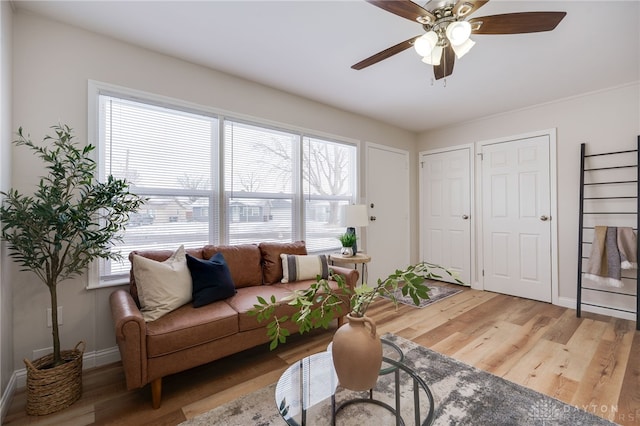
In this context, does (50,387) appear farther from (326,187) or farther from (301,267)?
(326,187)

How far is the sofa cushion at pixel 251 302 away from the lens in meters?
1.96

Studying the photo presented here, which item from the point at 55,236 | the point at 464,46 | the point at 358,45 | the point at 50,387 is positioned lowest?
the point at 50,387

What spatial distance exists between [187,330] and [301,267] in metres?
1.22

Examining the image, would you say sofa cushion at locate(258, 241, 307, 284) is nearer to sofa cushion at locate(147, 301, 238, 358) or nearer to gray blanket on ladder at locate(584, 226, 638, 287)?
sofa cushion at locate(147, 301, 238, 358)

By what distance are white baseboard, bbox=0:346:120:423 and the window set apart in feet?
1.75

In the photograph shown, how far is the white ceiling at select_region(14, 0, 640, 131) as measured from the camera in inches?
75.2

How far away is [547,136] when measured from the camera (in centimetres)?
350

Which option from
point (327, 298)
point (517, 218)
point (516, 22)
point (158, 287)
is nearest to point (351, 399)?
point (327, 298)

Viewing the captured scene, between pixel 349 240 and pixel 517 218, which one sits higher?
pixel 517 218

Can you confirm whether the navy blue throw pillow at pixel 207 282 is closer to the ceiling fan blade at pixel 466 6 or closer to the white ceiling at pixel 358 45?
the white ceiling at pixel 358 45

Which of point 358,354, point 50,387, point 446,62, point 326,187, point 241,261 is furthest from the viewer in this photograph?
point 326,187

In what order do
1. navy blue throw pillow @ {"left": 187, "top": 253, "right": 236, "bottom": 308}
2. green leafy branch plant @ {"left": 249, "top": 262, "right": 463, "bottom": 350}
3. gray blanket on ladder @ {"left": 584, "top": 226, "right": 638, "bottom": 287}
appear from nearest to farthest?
green leafy branch plant @ {"left": 249, "top": 262, "right": 463, "bottom": 350}
navy blue throw pillow @ {"left": 187, "top": 253, "right": 236, "bottom": 308}
gray blanket on ladder @ {"left": 584, "top": 226, "right": 638, "bottom": 287}

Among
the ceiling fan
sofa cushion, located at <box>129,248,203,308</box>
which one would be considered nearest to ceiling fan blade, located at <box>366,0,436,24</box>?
the ceiling fan

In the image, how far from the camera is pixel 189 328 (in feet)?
5.71
